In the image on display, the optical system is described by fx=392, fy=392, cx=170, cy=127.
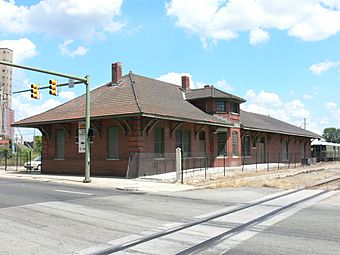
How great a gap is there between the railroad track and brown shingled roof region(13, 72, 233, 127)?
11.8 metres

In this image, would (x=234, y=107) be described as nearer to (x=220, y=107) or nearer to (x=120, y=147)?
(x=220, y=107)

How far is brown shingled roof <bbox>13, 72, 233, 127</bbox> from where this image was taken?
2402 centimetres

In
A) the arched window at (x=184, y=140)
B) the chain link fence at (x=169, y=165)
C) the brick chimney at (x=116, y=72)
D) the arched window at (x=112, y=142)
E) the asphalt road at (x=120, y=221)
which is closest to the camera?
the asphalt road at (x=120, y=221)

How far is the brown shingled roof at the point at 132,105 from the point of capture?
78.8 ft

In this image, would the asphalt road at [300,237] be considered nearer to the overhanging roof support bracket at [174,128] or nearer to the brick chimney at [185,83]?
the overhanging roof support bracket at [174,128]

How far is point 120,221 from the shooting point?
958cm

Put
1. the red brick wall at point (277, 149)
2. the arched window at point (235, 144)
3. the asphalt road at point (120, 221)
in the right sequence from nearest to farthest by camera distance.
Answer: the asphalt road at point (120, 221) → the arched window at point (235, 144) → the red brick wall at point (277, 149)

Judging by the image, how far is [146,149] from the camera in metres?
24.5

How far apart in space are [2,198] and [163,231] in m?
7.91

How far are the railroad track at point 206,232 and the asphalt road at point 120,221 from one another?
1.43ft

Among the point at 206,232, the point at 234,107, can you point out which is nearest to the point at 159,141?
the point at 234,107

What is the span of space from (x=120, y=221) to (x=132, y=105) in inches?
582

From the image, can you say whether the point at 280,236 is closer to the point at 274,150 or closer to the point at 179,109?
the point at 179,109

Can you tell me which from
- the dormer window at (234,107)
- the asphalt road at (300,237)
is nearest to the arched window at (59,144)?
the dormer window at (234,107)
